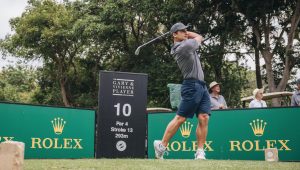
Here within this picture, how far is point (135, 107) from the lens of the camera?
9.02 meters

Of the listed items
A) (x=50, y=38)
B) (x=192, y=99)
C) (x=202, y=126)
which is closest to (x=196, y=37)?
(x=192, y=99)

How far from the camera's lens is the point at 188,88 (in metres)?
5.99

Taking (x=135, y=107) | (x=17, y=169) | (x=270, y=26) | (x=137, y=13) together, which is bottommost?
(x=17, y=169)

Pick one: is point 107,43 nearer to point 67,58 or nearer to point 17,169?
point 67,58

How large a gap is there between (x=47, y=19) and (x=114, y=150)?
2323cm

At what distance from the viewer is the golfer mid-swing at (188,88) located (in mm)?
5953

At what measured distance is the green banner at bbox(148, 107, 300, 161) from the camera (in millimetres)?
8484

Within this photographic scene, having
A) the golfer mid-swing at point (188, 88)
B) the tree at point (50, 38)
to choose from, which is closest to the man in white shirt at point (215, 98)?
the golfer mid-swing at point (188, 88)

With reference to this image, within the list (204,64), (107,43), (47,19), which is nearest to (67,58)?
(47,19)

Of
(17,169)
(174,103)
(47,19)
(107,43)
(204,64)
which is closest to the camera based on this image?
(17,169)

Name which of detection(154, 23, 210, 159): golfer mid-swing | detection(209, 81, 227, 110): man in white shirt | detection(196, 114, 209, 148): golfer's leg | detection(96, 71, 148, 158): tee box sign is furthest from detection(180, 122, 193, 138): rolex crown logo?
detection(154, 23, 210, 159): golfer mid-swing

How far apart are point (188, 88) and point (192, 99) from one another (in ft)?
0.53

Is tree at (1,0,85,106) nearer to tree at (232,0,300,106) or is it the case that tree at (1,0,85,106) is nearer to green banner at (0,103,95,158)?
tree at (232,0,300,106)

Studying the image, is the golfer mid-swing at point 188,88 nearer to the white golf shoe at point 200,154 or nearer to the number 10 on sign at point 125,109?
the white golf shoe at point 200,154
